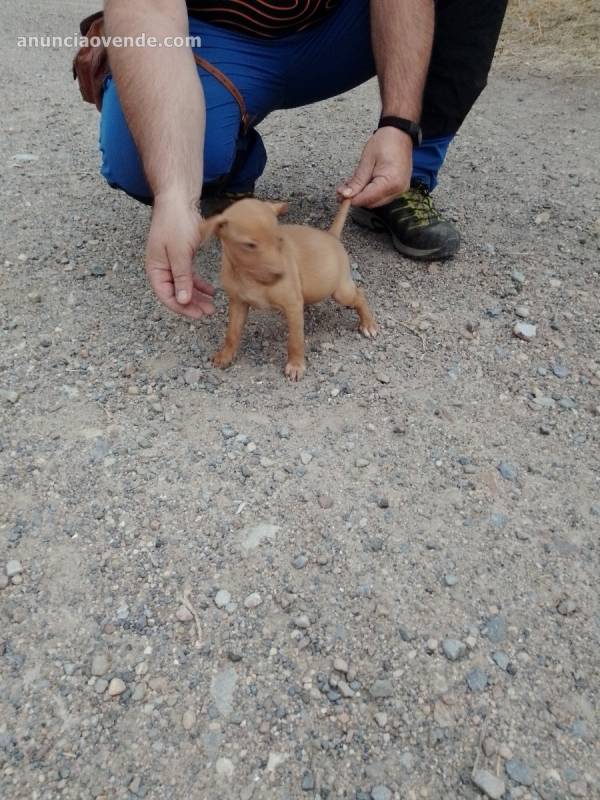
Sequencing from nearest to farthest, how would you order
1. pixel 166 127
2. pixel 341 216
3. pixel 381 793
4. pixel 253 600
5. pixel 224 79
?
pixel 381 793 → pixel 253 600 → pixel 166 127 → pixel 341 216 → pixel 224 79

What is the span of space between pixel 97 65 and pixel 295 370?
4.99 ft

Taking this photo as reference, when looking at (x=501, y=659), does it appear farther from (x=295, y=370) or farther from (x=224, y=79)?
(x=224, y=79)

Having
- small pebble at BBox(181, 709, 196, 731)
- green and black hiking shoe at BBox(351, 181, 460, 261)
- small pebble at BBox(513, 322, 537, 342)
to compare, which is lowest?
small pebble at BBox(181, 709, 196, 731)

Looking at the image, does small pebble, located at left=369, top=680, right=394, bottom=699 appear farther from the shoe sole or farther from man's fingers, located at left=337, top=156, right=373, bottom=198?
the shoe sole

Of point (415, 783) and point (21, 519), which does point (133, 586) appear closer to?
point (21, 519)

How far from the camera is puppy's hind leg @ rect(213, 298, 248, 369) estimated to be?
242cm

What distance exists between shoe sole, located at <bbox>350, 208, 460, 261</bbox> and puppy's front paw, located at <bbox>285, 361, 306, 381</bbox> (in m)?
0.98

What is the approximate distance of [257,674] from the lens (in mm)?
1648

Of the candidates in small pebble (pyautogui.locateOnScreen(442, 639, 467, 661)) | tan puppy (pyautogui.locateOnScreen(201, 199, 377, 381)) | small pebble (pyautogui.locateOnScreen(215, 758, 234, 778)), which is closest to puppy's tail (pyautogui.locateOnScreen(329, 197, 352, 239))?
tan puppy (pyautogui.locateOnScreen(201, 199, 377, 381))

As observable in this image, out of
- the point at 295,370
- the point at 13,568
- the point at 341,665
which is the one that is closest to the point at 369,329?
the point at 295,370

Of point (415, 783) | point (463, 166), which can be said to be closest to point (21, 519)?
point (415, 783)

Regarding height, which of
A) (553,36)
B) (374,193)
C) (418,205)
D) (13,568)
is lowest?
(13,568)

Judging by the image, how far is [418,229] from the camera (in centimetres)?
308

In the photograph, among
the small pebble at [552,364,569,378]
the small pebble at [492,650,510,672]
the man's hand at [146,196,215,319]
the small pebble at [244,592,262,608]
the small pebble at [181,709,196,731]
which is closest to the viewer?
the small pebble at [181,709,196,731]
